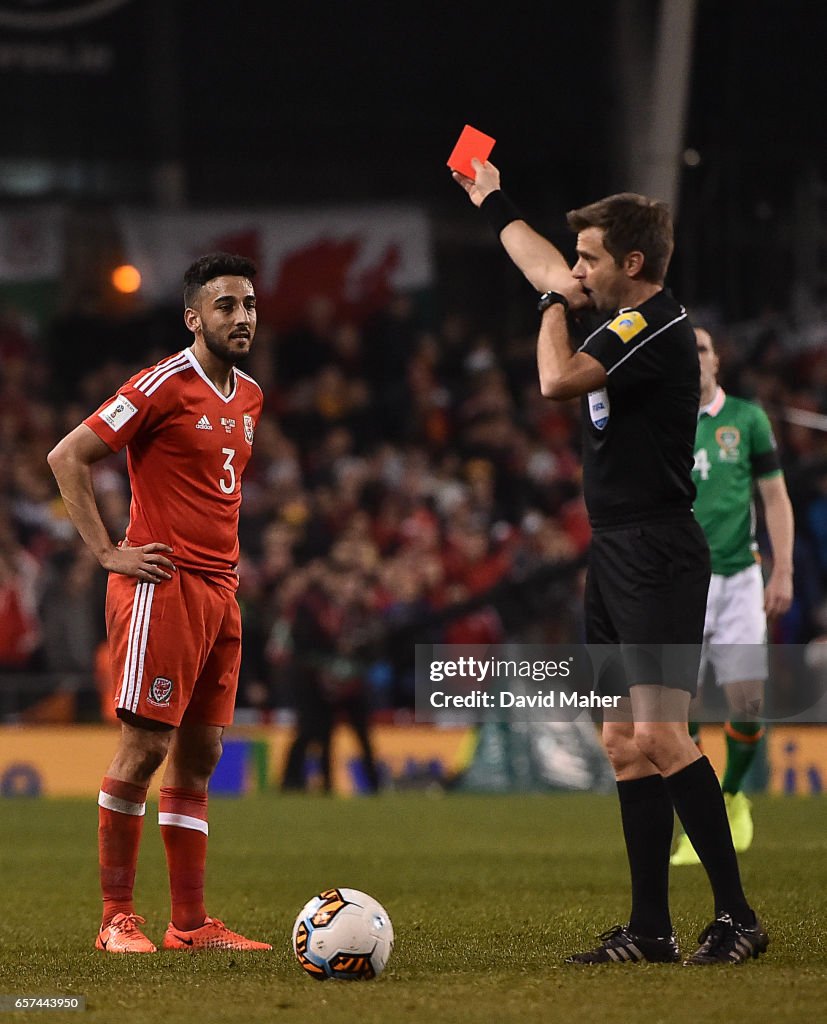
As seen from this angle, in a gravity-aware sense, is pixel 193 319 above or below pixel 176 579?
above

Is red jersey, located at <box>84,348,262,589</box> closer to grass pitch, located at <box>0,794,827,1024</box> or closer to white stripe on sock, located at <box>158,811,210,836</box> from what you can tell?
white stripe on sock, located at <box>158,811,210,836</box>

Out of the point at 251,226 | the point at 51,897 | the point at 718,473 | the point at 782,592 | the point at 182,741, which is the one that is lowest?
the point at 51,897

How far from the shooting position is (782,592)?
7812 millimetres

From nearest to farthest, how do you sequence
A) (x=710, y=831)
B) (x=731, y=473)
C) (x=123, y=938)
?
(x=710, y=831)
(x=123, y=938)
(x=731, y=473)

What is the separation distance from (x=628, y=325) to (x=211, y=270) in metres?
1.53

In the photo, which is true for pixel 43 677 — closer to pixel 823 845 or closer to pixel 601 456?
pixel 823 845

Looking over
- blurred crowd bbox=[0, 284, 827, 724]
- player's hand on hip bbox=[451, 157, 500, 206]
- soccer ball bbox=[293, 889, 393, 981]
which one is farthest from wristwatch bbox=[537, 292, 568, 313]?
blurred crowd bbox=[0, 284, 827, 724]

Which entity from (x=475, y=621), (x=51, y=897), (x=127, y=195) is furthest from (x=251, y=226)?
(x=51, y=897)

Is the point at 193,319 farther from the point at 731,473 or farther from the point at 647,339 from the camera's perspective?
the point at 731,473

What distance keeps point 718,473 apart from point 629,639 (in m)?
3.51

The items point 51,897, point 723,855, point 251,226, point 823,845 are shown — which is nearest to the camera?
point 723,855

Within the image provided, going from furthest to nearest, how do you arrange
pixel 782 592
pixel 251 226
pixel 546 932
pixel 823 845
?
pixel 251 226
pixel 823 845
pixel 782 592
pixel 546 932

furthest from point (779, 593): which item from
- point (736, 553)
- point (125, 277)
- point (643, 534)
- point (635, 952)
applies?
point (125, 277)

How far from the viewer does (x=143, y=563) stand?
212 inches
